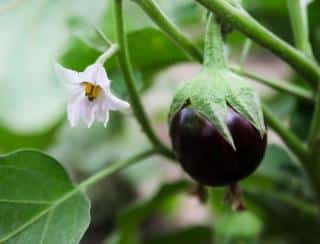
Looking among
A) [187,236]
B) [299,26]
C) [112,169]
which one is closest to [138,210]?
[187,236]

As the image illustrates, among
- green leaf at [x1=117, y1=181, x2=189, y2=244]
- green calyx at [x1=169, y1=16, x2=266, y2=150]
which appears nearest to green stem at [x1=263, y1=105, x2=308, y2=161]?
green calyx at [x1=169, y1=16, x2=266, y2=150]

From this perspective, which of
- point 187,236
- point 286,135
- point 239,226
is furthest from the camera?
point 187,236

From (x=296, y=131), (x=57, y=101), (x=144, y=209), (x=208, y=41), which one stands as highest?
(x=208, y=41)

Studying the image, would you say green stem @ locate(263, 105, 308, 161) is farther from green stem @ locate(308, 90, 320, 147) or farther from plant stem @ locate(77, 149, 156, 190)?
plant stem @ locate(77, 149, 156, 190)

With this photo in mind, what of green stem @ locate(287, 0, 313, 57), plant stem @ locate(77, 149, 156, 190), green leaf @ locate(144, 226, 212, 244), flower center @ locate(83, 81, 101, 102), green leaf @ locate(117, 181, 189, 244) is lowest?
green leaf @ locate(144, 226, 212, 244)

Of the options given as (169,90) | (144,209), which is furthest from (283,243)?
(169,90)

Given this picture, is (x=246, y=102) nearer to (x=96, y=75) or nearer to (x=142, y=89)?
(x=96, y=75)

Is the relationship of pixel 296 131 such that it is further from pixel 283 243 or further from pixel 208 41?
pixel 208 41
